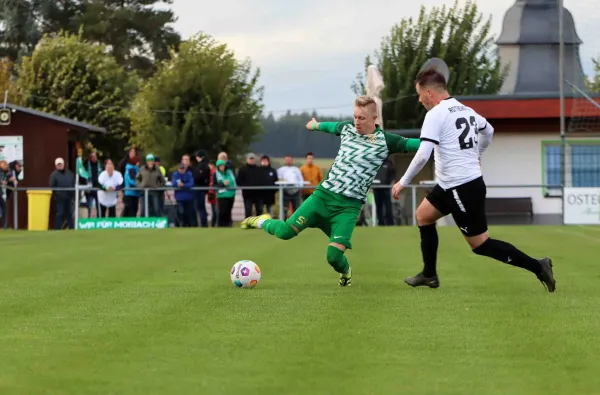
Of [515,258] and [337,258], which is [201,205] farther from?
[515,258]

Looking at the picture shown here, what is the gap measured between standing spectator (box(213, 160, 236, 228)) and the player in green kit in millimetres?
16479

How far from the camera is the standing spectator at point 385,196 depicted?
2769 centimetres

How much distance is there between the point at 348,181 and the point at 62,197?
18.4 meters

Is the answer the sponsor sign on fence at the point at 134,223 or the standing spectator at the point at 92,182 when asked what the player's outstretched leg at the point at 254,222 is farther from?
the standing spectator at the point at 92,182

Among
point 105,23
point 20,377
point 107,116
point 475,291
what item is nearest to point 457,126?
point 475,291

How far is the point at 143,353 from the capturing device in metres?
6.95

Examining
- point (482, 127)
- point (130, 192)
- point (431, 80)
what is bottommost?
point (130, 192)

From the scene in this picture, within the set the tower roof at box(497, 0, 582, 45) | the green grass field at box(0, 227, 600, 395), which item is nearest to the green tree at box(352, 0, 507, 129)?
the tower roof at box(497, 0, 582, 45)

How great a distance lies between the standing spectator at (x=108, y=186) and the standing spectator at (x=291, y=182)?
3.82 metres

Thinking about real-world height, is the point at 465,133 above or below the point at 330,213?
above

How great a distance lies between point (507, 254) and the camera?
1052cm

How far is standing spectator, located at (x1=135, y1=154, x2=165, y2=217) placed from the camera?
28094 mm

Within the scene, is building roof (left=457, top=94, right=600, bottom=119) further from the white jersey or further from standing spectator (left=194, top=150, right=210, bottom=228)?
the white jersey

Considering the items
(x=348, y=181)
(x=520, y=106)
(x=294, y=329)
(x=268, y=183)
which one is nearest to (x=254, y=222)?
(x=348, y=181)
